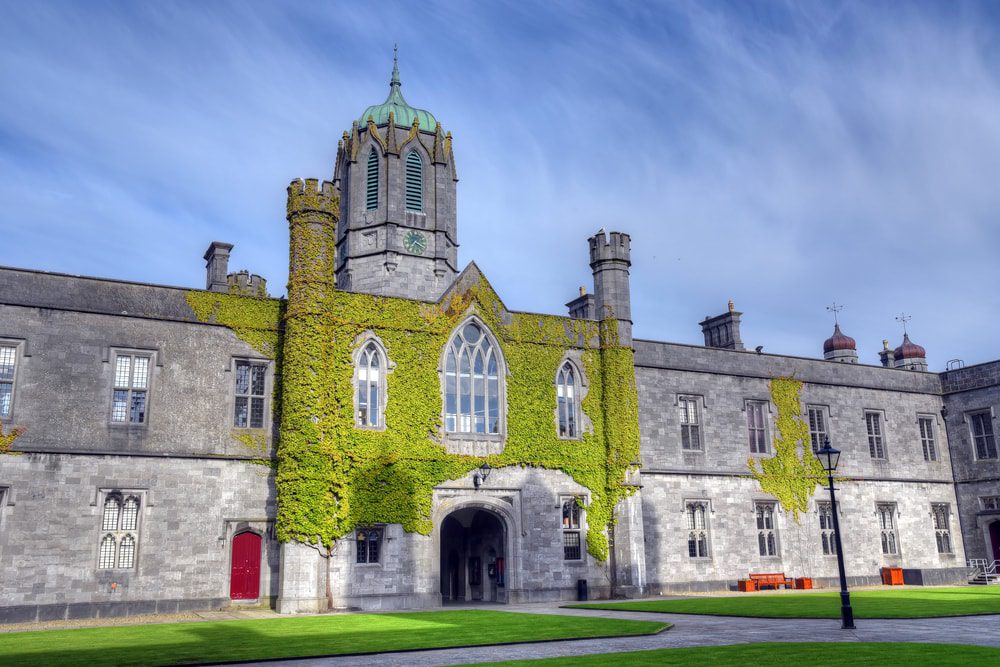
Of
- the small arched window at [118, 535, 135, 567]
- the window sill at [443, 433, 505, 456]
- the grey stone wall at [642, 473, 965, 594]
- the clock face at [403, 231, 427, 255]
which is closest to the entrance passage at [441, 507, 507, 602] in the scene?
the window sill at [443, 433, 505, 456]

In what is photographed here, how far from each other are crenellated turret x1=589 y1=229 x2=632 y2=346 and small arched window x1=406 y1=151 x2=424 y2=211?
25.2 feet

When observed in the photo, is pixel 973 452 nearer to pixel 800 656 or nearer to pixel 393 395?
pixel 393 395

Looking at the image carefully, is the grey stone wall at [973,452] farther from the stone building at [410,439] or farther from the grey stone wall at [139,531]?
the grey stone wall at [139,531]

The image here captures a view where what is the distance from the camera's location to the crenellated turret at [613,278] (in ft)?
101

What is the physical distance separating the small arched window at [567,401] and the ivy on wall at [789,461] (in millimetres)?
8022

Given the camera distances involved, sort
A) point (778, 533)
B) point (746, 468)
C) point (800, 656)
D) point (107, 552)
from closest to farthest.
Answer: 1. point (800, 656)
2. point (107, 552)
3. point (746, 468)
4. point (778, 533)

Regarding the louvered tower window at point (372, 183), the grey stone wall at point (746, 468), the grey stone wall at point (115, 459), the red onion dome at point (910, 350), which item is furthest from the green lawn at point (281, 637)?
the red onion dome at point (910, 350)

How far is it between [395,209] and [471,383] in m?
9.57

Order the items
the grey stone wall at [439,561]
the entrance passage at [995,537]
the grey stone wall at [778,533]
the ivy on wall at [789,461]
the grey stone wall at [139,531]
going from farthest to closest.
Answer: the entrance passage at [995,537], the ivy on wall at [789,461], the grey stone wall at [778,533], the grey stone wall at [439,561], the grey stone wall at [139,531]

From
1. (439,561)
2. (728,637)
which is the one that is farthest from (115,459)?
(728,637)

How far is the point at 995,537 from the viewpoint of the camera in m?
36.4

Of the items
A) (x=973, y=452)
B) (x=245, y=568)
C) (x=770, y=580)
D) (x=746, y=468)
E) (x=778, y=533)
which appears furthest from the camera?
(x=973, y=452)

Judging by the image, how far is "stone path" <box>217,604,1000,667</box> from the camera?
12.5 m

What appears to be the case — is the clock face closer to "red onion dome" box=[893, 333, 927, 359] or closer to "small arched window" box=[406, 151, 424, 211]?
"small arched window" box=[406, 151, 424, 211]
